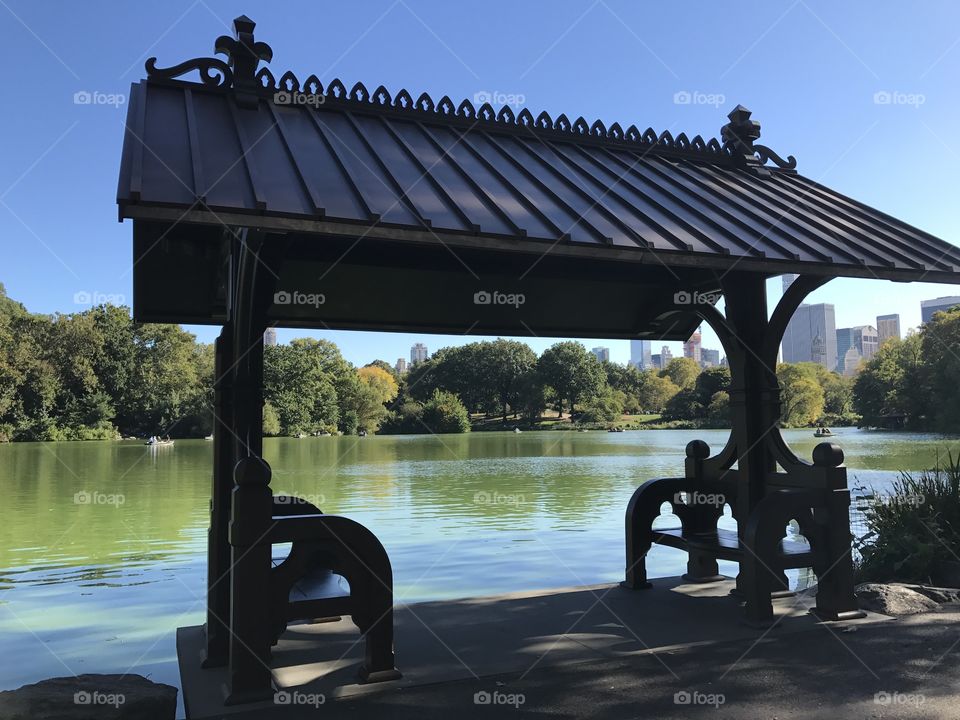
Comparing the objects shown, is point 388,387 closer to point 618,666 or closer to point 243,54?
point 243,54

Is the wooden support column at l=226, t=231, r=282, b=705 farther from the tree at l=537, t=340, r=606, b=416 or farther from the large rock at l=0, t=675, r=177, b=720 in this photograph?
the tree at l=537, t=340, r=606, b=416

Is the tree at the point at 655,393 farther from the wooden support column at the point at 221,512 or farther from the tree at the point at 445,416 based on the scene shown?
the wooden support column at the point at 221,512

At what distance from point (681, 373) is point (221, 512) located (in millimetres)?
85588

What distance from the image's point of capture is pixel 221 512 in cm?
439

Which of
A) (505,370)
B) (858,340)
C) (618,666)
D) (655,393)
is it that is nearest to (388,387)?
(505,370)

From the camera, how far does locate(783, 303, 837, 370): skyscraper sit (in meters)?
85.9

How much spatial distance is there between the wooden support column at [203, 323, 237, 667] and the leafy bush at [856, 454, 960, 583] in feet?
18.2

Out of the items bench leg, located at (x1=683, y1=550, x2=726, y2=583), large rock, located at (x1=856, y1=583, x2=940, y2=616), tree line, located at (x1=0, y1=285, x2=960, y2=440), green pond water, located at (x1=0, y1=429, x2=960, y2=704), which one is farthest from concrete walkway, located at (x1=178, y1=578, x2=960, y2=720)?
tree line, located at (x1=0, y1=285, x2=960, y2=440)

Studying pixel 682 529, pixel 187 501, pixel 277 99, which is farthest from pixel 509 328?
pixel 187 501

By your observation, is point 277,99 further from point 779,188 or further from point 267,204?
point 779,188

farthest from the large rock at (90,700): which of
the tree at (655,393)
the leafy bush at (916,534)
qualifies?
the tree at (655,393)

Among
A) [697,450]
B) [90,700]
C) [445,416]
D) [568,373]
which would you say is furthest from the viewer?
[568,373]

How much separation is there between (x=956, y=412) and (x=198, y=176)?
4384 cm

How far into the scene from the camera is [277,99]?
15.9 feet
